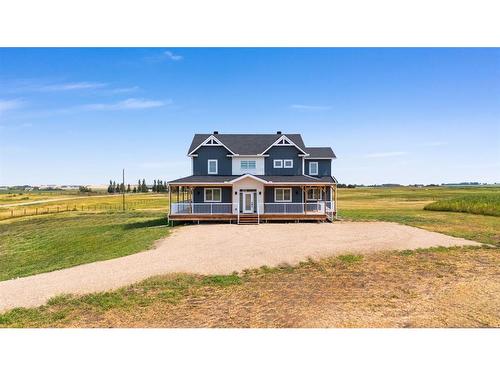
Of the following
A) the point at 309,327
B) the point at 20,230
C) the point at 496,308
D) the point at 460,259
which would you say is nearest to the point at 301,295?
Result: the point at 309,327

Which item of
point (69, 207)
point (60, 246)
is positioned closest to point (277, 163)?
point (60, 246)

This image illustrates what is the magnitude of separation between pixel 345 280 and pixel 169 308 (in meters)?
5.21

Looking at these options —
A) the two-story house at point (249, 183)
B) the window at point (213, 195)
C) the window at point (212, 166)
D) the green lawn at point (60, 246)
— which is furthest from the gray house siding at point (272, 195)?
the green lawn at point (60, 246)

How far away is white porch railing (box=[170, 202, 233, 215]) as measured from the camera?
21.7 m

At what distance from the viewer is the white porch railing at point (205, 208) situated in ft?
71.2

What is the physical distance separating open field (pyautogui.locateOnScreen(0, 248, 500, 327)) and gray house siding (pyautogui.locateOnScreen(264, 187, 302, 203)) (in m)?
12.5

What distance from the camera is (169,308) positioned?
25.5 feet

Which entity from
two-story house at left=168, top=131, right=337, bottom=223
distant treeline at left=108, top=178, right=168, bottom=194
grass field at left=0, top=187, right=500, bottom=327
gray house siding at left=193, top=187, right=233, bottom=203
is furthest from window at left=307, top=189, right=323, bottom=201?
distant treeline at left=108, top=178, right=168, bottom=194

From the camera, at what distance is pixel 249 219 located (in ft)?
71.2

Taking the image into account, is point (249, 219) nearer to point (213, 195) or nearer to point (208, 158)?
point (213, 195)

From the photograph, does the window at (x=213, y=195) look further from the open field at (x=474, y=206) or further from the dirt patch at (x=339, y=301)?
the open field at (x=474, y=206)

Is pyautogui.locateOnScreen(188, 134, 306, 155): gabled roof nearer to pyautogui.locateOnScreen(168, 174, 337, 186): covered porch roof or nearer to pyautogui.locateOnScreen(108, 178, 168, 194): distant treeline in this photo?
pyautogui.locateOnScreen(168, 174, 337, 186): covered porch roof

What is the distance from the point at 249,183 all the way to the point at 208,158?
3976mm

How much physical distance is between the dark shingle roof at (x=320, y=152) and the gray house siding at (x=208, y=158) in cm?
748
